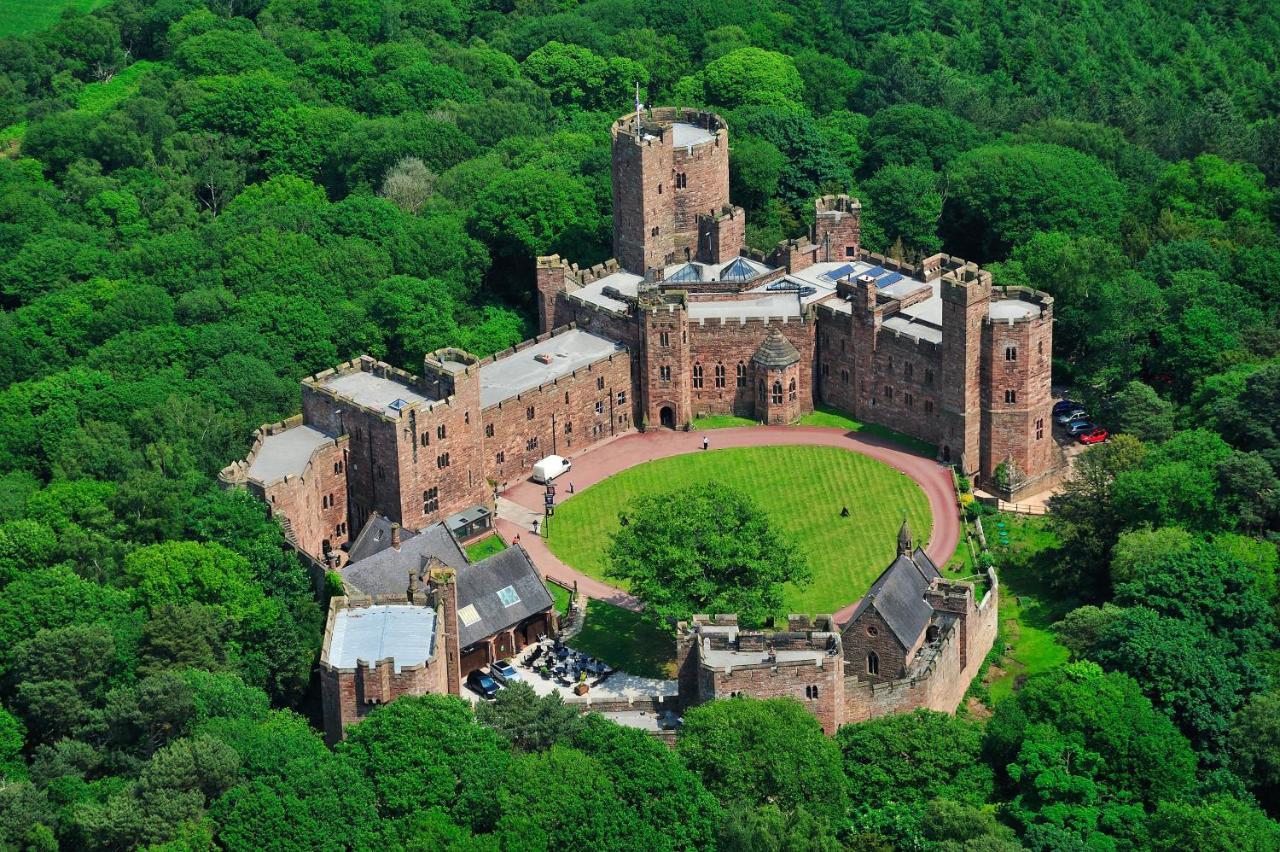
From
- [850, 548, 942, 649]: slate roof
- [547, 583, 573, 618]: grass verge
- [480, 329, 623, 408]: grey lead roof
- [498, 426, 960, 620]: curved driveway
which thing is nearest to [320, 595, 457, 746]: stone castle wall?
[547, 583, 573, 618]: grass verge

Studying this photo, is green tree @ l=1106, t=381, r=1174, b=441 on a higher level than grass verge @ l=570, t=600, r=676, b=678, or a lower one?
higher

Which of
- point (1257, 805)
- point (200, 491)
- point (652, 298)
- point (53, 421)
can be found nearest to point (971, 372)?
point (652, 298)

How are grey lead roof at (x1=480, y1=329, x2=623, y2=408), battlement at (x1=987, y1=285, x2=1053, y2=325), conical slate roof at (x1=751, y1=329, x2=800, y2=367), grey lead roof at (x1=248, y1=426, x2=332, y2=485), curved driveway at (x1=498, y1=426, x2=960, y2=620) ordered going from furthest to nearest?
conical slate roof at (x1=751, y1=329, x2=800, y2=367) → grey lead roof at (x1=480, y1=329, x2=623, y2=408) → battlement at (x1=987, y1=285, x2=1053, y2=325) → curved driveway at (x1=498, y1=426, x2=960, y2=620) → grey lead roof at (x1=248, y1=426, x2=332, y2=485)

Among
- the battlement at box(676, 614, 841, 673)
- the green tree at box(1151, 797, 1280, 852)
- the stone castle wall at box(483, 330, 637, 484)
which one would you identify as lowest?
the green tree at box(1151, 797, 1280, 852)

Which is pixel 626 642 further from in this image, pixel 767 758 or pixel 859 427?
pixel 859 427

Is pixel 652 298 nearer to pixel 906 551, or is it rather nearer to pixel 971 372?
pixel 971 372

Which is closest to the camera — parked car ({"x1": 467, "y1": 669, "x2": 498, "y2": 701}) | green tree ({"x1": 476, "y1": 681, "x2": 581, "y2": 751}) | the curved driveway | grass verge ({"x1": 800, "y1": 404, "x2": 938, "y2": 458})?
green tree ({"x1": 476, "y1": 681, "x2": 581, "y2": 751})

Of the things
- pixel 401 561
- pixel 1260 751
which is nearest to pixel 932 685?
pixel 1260 751

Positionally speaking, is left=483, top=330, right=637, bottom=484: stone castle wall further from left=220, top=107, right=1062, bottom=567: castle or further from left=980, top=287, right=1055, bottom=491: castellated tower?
left=980, top=287, right=1055, bottom=491: castellated tower
